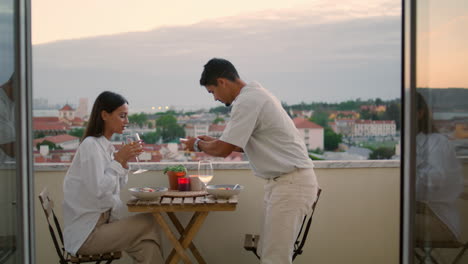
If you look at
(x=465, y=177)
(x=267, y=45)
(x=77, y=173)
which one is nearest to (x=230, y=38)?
(x=267, y=45)

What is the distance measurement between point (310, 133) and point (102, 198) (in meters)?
1.96

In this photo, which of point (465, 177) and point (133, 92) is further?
point (133, 92)

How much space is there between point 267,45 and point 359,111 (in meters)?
0.97

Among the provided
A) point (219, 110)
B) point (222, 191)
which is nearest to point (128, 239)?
point (222, 191)

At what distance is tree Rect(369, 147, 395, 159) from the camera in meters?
4.07

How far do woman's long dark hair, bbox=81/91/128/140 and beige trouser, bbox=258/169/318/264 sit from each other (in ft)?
3.66

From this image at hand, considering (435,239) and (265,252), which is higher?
(435,239)

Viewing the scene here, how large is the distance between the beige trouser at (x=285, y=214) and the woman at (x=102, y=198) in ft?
2.50

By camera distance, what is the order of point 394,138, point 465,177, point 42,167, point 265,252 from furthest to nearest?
point 394,138 → point 42,167 → point 265,252 → point 465,177

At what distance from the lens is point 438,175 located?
1.89 meters

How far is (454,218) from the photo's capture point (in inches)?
75.7

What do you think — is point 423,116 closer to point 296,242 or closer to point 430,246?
point 430,246

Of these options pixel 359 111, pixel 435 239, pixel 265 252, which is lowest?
pixel 265 252

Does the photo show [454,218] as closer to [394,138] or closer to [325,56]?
[394,138]
